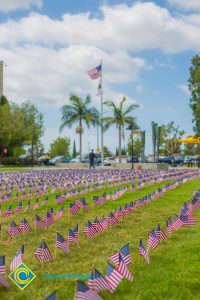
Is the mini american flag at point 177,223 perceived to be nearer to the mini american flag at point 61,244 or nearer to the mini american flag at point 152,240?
the mini american flag at point 152,240

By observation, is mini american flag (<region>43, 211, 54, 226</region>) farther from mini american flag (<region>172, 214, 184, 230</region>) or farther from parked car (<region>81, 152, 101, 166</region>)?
parked car (<region>81, 152, 101, 166</region>)

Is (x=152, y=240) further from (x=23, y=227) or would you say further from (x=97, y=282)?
(x=23, y=227)

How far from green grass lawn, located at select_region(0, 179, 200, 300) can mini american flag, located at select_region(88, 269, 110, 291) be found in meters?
0.34

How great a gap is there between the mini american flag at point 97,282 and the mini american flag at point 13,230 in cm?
359

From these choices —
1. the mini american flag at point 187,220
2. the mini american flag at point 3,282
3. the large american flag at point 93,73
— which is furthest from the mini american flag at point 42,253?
the large american flag at point 93,73

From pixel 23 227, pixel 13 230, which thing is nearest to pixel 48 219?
pixel 23 227

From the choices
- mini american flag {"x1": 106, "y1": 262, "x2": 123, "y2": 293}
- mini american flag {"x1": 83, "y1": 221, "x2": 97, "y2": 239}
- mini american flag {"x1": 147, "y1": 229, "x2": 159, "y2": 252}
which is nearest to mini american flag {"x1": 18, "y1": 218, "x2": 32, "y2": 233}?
mini american flag {"x1": 83, "y1": 221, "x2": 97, "y2": 239}

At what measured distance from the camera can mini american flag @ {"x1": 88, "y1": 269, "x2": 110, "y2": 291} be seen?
4.50 meters

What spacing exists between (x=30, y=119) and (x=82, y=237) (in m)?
62.2

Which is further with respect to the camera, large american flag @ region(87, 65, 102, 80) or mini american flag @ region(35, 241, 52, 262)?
large american flag @ region(87, 65, 102, 80)

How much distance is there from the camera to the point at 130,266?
6.23 m

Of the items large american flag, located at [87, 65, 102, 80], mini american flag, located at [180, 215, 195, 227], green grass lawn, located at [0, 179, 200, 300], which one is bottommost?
green grass lawn, located at [0, 179, 200, 300]

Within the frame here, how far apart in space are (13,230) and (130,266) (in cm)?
268

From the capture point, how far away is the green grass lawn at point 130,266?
206 inches
